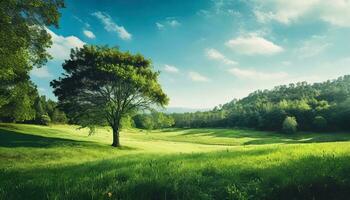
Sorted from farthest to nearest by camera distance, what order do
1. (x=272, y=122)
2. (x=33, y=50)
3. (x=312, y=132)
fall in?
(x=272, y=122) < (x=312, y=132) < (x=33, y=50)

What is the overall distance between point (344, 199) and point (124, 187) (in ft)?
18.7

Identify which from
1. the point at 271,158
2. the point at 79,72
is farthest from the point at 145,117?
the point at 271,158

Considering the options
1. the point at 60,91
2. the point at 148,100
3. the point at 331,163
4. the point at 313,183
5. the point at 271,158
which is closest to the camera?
the point at 313,183

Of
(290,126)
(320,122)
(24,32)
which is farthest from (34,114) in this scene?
(320,122)

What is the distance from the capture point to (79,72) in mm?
39812

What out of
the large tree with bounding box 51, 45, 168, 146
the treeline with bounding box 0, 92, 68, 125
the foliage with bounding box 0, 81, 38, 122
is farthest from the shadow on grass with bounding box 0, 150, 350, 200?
the foliage with bounding box 0, 81, 38, 122

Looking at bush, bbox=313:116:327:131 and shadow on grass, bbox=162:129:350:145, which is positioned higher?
bush, bbox=313:116:327:131

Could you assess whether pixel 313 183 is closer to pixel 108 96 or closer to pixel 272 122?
pixel 108 96

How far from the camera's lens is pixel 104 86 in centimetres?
4038

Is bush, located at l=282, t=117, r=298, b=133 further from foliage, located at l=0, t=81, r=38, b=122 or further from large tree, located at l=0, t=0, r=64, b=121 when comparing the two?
large tree, located at l=0, t=0, r=64, b=121

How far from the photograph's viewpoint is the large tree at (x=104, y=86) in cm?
3939

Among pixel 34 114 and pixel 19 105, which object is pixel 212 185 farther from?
pixel 34 114

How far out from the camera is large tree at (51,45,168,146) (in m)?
39.4

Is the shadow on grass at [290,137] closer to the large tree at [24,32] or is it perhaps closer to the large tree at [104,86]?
the large tree at [104,86]
